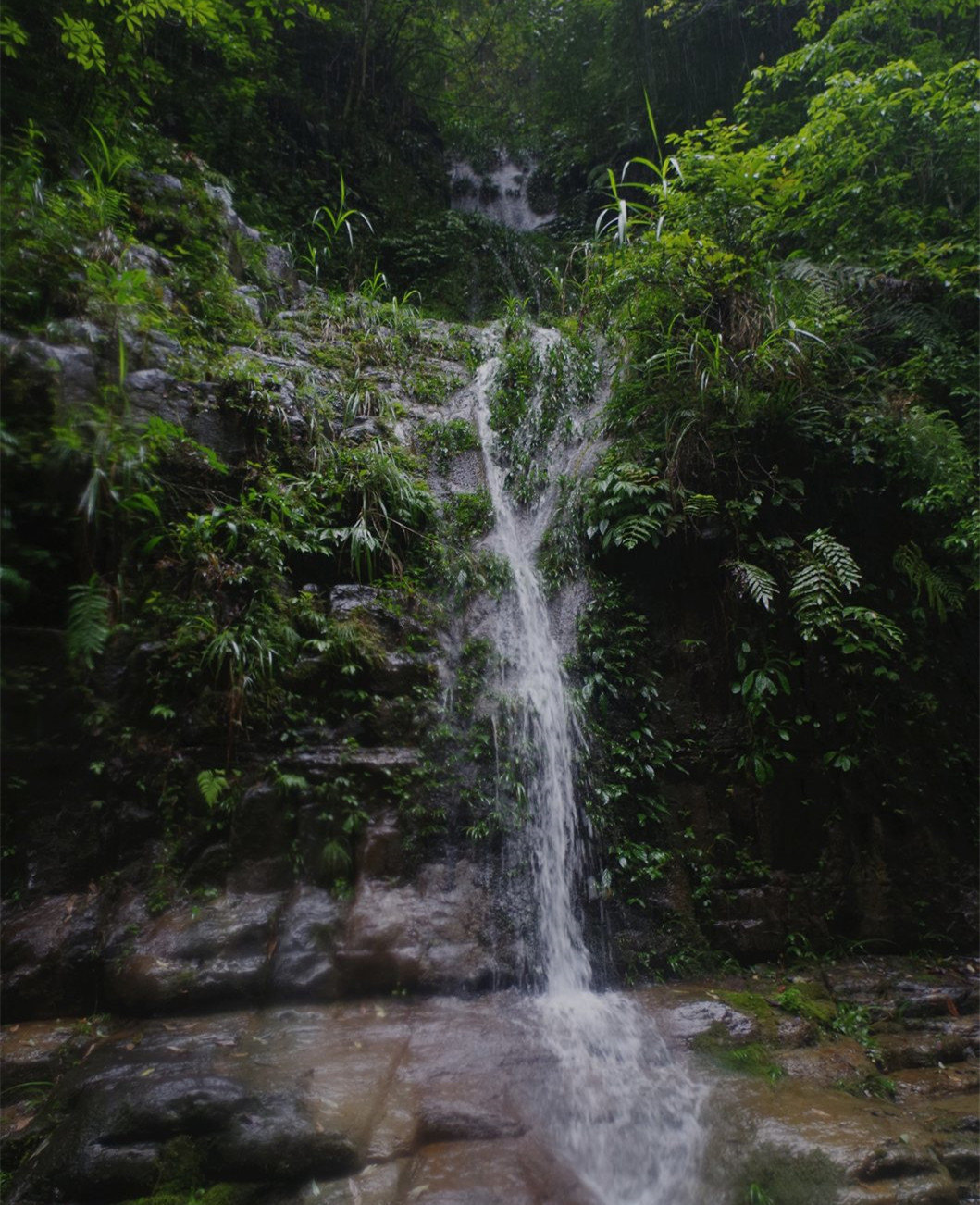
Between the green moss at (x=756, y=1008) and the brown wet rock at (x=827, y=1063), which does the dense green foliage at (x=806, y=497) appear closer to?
the green moss at (x=756, y=1008)

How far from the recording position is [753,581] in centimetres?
452

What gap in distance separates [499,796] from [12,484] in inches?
129

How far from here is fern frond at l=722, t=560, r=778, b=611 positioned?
447cm

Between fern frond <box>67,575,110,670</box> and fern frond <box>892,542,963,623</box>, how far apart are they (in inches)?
209

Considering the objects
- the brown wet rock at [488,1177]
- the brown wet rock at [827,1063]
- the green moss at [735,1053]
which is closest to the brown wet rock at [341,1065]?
the brown wet rock at [488,1177]

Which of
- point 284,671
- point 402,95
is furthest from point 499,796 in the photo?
point 402,95

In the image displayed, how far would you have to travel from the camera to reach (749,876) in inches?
170

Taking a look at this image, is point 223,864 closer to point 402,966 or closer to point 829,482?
point 402,966

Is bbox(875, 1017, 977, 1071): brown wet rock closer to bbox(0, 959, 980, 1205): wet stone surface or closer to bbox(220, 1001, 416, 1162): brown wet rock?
bbox(0, 959, 980, 1205): wet stone surface

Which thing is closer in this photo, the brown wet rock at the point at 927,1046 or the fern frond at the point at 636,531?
the brown wet rock at the point at 927,1046

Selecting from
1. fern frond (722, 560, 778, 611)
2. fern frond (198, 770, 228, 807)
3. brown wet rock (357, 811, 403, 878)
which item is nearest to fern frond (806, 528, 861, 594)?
fern frond (722, 560, 778, 611)

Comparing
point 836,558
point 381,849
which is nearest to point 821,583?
point 836,558

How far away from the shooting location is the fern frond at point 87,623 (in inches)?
126

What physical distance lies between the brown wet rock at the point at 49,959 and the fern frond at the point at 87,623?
4.26 feet
